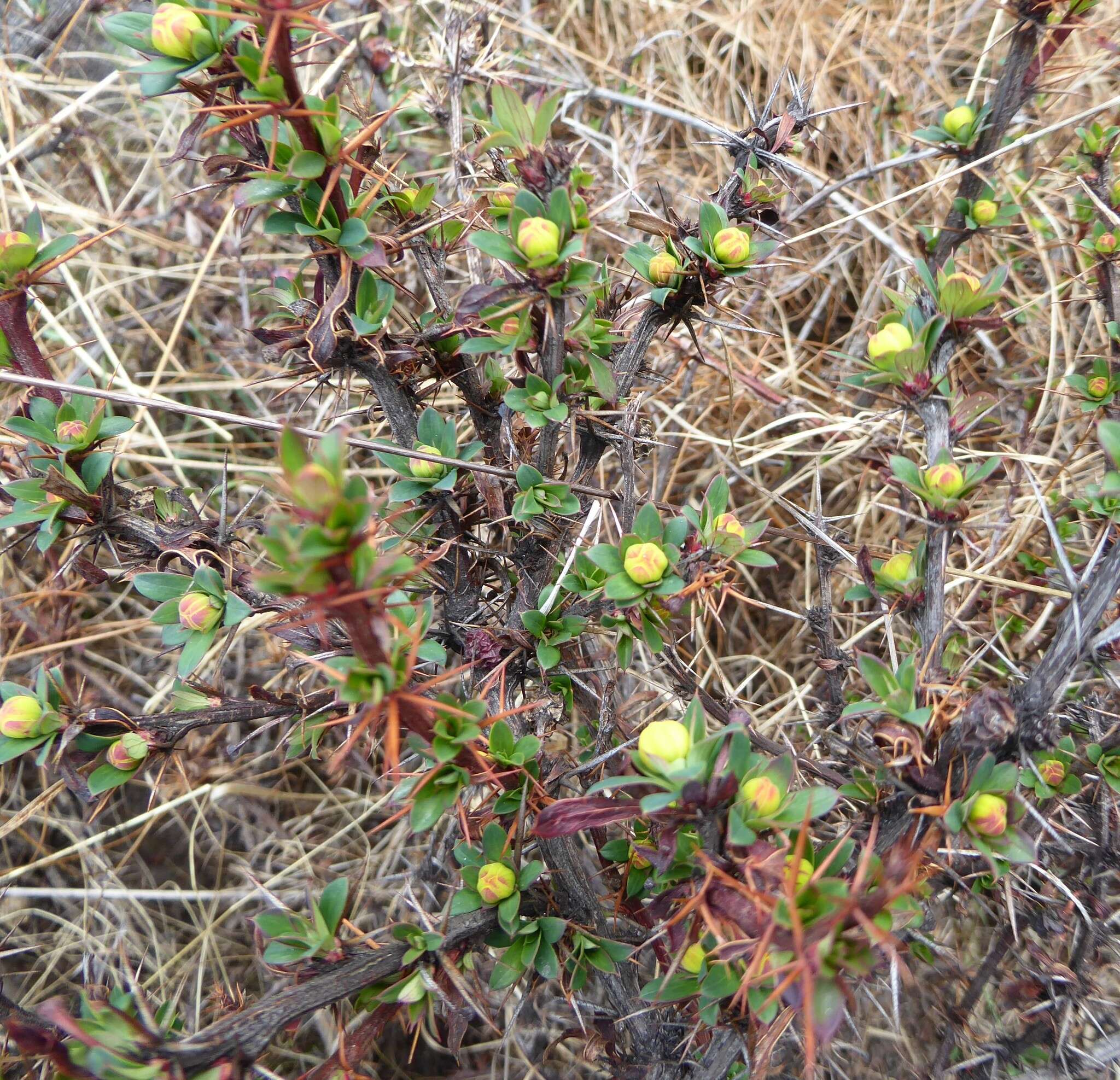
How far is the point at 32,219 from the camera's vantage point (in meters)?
A: 1.02

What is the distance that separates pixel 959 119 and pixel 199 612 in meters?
1.37

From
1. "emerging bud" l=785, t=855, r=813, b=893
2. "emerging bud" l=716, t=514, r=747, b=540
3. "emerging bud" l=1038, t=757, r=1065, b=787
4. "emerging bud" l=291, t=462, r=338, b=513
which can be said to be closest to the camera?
"emerging bud" l=291, t=462, r=338, b=513

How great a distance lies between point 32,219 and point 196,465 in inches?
37.5

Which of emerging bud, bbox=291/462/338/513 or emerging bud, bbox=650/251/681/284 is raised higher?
emerging bud, bbox=291/462/338/513

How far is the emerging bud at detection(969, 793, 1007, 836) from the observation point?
78 cm

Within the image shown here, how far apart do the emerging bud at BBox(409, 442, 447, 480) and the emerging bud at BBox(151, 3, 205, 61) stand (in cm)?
48

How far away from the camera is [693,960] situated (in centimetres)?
97

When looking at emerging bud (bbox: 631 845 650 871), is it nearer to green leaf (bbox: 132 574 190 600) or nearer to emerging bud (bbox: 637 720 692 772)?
emerging bud (bbox: 637 720 692 772)

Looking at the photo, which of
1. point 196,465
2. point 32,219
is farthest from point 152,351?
point 32,219

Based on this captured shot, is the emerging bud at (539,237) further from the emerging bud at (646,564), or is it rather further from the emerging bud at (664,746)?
the emerging bud at (664,746)

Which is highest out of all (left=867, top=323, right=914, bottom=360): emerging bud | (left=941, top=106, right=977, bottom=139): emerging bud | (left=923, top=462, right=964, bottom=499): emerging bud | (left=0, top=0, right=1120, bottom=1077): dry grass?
(left=941, top=106, right=977, bottom=139): emerging bud

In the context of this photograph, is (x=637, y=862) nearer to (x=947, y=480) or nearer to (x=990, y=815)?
(x=990, y=815)

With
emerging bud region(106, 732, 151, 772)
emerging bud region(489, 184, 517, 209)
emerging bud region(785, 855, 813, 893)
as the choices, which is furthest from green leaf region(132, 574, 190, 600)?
emerging bud region(785, 855, 813, 893)

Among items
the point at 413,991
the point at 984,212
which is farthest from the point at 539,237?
the point at 984,212
